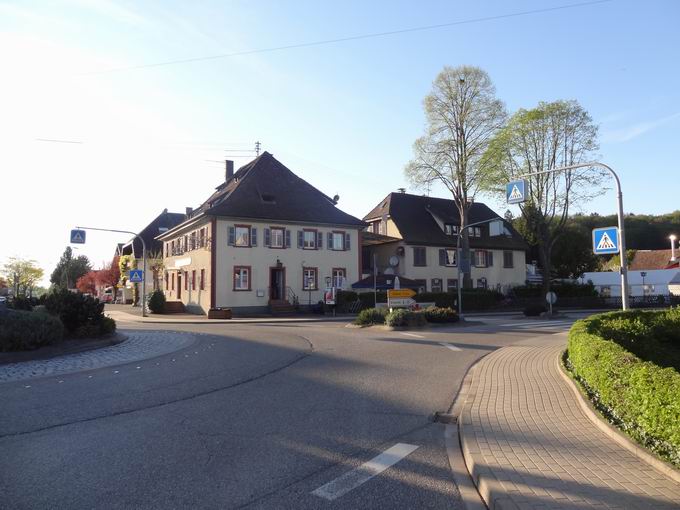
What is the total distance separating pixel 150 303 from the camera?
3853cm

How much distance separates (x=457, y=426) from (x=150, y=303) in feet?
116

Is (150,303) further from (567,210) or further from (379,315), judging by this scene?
(567,210)

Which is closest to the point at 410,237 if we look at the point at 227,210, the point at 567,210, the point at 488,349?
the point at 567,210

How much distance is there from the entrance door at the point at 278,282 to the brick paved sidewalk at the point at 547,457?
29.1m

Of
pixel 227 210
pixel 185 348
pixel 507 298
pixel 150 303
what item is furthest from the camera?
pixel 507 298

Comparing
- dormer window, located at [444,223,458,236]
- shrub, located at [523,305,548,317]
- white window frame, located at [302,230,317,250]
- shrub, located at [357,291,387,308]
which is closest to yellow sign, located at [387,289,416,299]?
shrub, located at [357,291,387,308]

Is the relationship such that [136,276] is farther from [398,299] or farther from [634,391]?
[634,391]

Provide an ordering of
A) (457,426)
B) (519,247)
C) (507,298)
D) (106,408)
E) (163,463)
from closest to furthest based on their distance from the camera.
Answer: (163,463), (457,426), (106,408), (507,298), (519,247)

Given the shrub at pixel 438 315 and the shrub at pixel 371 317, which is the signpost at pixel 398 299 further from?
the shrub at pixel 438 315

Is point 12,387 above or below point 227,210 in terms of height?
below

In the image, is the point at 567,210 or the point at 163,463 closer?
the point at 163,463

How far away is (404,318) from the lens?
71.7 feet

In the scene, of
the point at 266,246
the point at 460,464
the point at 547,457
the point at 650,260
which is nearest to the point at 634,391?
the point at 547,457

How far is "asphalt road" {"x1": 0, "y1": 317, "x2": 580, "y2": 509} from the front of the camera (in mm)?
4547
